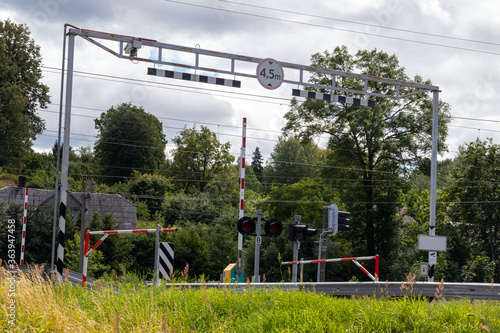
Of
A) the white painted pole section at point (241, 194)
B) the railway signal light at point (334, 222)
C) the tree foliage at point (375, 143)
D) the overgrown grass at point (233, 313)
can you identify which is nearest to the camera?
the overgrown grass at point (233, 313)

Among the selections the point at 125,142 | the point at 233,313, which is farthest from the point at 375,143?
the point at 125,142

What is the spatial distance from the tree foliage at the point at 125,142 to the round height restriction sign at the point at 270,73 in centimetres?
4614

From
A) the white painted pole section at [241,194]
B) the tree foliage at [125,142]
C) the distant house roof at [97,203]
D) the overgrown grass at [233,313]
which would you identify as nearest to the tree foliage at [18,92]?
the distant house roof at [97,203]

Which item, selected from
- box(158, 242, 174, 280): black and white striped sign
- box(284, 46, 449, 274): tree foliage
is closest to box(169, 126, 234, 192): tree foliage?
box(284, 46, 449, 274): tree foliage

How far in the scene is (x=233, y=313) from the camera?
23.6 feet

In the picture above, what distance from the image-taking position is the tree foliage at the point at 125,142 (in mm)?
60812

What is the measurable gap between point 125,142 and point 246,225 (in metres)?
47.7

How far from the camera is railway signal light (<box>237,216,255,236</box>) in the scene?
1506 cm

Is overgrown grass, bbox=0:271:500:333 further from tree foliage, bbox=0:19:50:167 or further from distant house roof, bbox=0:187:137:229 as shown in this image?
tree foliage, bbox=0:19:50:167

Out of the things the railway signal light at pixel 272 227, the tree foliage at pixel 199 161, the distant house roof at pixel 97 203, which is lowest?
the distant house roof at pixel 97 203

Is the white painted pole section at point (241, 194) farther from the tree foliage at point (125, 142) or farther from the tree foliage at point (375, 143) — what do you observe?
the tree foliage at point (125, 142)

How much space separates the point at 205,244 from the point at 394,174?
12.7 meters

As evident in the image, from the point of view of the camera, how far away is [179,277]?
9.27 meters

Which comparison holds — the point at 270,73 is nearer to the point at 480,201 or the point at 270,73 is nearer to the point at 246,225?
the point at 246,225
